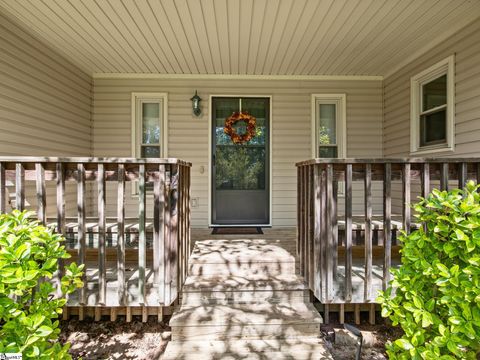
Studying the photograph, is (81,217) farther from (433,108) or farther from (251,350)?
(433,108)

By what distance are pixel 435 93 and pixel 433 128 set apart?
18.7 inches

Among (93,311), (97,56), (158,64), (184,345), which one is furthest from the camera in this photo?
(158,64)

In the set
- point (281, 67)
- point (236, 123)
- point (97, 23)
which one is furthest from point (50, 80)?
point (281, 67)

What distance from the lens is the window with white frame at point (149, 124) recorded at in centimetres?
488

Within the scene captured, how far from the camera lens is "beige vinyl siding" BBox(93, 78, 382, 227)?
15.9ft

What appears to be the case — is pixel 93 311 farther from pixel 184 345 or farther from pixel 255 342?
pixel 255 342

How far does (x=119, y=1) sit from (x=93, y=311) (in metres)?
3.11

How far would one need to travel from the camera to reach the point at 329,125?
5.08 metres

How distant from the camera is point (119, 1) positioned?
2893mm

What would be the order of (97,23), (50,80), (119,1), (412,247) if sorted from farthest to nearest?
(50,80), (97,23), (119,1), (412,247)

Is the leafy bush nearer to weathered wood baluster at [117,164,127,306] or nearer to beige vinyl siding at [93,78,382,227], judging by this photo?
weathered wood baluster at [117,164,127,306]

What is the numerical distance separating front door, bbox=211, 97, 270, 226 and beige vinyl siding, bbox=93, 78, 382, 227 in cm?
14

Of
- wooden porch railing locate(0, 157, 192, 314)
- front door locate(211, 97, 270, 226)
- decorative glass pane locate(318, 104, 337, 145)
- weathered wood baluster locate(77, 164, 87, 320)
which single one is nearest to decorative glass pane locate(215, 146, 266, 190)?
front door locate(211, 97, 270, 226)

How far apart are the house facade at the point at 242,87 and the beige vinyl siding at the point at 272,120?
0.06ft
